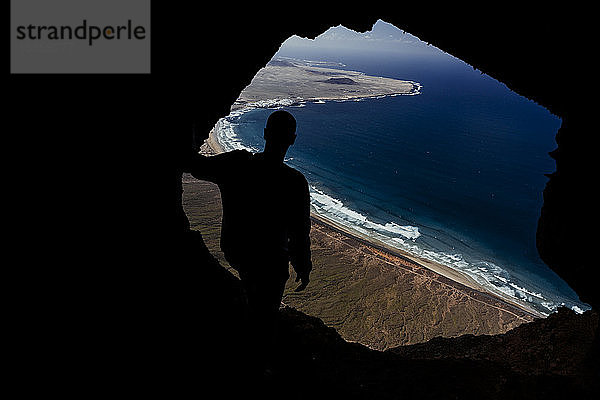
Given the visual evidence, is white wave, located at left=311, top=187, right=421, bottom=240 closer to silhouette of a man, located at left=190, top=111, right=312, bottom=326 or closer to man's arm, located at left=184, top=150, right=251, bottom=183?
silhouette of a man, located at left=190, top=111, right=312, bottom=326

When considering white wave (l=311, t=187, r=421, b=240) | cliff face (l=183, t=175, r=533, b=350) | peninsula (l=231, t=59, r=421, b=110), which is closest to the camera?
cliff face (l=183, t=175, r=533, b=350)

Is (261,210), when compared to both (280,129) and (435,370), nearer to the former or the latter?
(280,129)

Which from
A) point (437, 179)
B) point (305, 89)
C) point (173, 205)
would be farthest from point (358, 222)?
point (305, 89)

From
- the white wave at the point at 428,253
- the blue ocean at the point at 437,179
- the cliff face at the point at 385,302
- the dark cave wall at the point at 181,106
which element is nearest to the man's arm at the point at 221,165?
the dark cave wall at the point at 181,106

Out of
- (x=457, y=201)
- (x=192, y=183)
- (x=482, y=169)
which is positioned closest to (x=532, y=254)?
(x=457, y=201)

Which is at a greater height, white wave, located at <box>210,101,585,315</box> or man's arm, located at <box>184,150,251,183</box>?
man's arm, located at <box>184,150,251,183</box>

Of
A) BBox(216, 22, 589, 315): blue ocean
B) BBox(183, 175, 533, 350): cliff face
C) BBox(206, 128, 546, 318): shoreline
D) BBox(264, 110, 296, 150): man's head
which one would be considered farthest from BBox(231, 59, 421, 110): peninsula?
BBox(264, 110, 296, 150): man's head

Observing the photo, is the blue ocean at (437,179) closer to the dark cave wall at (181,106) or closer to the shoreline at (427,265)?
the shoreline at (427,265)
